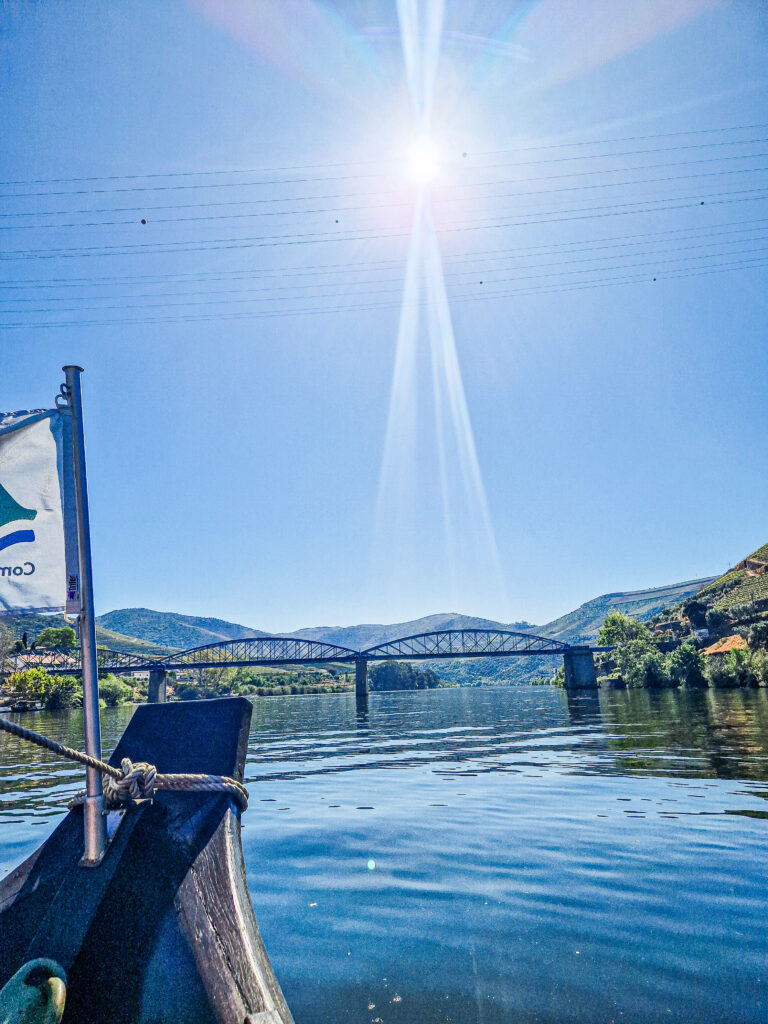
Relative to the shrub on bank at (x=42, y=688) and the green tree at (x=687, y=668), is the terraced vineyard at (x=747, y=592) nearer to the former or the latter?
the green tree at (x=687, y=668)

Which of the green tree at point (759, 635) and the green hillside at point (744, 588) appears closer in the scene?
the green tree at point (759, 635)

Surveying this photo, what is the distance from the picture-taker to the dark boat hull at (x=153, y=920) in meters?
3.29

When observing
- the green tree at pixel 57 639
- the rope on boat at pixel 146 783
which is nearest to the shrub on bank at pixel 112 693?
the green tree at pixel 57 639

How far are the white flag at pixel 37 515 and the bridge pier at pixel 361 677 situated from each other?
108 meters

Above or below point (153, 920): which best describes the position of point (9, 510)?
above

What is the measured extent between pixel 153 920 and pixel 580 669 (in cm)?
12334

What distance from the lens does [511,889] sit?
724cm

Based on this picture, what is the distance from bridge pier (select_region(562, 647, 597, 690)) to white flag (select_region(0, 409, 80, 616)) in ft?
401

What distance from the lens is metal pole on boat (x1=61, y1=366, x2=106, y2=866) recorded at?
3.96m

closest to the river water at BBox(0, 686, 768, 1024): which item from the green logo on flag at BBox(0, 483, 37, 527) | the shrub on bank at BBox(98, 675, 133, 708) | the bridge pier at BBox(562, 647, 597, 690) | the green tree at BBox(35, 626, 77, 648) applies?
the green logo on flag at BBox(0, 483, 37, 527)

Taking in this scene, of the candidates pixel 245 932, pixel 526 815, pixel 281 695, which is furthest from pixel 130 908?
pixel 281 695

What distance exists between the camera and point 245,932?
3.67 m

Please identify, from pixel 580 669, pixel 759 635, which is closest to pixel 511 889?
pixel 759 635

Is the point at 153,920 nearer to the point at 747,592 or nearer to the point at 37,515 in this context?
the point at 37,515
